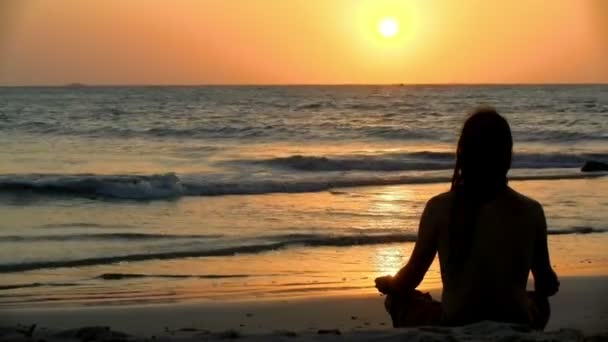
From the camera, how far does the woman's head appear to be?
3479mm

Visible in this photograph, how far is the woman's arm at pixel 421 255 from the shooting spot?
11.8ft

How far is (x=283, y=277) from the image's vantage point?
8.63 meters

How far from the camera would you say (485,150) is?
11.4 feet

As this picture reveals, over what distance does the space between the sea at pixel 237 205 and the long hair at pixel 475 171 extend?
423 cm

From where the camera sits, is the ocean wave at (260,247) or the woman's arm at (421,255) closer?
the woman's arm at (421,255)

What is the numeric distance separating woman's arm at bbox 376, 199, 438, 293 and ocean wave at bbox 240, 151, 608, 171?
61.3 feet

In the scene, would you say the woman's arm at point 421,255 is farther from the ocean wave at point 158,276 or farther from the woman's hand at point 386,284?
the ocean wave at point 158,276

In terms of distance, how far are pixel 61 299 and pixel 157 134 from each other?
25.7 meters

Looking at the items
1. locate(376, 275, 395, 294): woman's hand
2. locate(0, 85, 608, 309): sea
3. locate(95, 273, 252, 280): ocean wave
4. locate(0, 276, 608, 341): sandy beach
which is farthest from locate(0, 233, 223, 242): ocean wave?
locate(376, 275, 395, 294): woman's hand

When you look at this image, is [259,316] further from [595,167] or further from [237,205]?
[595,167]

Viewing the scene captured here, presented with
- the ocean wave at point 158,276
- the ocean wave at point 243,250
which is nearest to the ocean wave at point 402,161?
the ocean wave at point 243,250

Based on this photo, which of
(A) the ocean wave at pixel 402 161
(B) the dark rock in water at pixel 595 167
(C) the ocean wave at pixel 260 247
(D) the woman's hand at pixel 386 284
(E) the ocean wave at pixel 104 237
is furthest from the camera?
(A) the ocean wave at pixel 402 161

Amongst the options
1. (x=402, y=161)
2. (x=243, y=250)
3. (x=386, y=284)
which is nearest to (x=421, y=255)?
(x=386, y=284)

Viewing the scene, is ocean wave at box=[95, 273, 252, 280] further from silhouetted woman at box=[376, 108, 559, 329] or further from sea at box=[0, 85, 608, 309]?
silhouetted woman at box=[376, 108, 559, 329]
